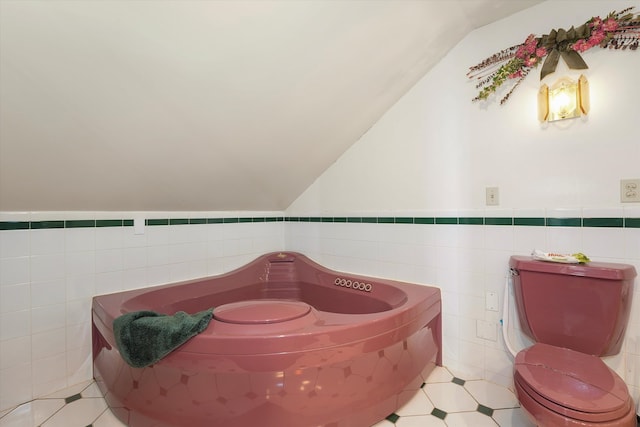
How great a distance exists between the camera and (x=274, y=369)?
1.21m

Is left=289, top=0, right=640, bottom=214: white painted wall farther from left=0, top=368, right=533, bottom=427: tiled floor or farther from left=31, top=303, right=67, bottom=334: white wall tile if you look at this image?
A: left=31, top=303, right=67, bottom=334: white wall tile

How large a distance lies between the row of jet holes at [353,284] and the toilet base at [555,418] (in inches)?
44.4

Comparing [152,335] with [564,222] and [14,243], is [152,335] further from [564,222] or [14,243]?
[564,222]

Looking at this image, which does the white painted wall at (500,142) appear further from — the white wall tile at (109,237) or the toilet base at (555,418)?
the white wall tile at (109,237)

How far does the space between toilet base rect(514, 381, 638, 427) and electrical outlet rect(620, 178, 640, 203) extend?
0.85 meters

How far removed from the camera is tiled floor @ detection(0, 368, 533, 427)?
143 cm

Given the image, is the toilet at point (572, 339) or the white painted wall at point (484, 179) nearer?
the toilet at point (572, 339)

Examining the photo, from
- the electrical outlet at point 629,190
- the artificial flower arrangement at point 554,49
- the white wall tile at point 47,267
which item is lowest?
the white wall tile at point 47,267

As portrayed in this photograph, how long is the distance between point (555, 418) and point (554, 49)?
64.3 inches

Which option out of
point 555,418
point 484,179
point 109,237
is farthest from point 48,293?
point 484,179

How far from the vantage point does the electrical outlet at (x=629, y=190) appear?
1.37 meters

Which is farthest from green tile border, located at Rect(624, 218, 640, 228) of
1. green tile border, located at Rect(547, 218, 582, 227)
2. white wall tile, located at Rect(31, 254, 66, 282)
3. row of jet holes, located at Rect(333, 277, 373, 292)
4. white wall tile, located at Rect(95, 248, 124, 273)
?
white wall tile, located at Rect(31, 254, 66, 282)

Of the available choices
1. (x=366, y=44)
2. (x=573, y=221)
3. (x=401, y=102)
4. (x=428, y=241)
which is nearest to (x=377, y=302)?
(x=428, y=241)

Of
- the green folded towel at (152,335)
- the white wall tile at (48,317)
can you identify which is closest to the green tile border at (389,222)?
the white wall tile at (48,317)
